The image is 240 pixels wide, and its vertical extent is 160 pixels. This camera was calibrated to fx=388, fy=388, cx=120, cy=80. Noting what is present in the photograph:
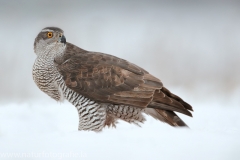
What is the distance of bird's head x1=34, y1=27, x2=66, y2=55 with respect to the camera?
2400 millimetres

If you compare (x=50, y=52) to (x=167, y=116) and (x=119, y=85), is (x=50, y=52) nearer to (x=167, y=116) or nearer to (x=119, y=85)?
(x=119, y=85)

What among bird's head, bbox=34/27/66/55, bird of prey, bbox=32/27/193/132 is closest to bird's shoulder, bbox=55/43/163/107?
bird of prey, bbox=32/27/193/132

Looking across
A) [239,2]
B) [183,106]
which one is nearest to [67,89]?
[183,106]

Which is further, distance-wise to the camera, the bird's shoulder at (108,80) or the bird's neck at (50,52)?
the bird's neck at (50,52)

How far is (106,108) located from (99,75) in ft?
0.66

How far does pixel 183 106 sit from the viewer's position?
85.7 inches

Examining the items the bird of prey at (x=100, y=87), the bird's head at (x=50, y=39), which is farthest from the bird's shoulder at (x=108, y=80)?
the bird's head at (x=50, y=39)

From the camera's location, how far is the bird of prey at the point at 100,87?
2211 millimetres

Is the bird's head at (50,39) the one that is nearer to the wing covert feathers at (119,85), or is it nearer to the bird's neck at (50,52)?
the bird's neck at (50,52)

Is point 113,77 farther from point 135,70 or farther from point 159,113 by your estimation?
point 159,113

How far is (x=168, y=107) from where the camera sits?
2176 mm

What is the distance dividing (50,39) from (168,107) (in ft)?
2.79

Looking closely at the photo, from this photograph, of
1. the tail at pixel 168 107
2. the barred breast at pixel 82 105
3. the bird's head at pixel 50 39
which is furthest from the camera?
the bird's head at pixel 50 39

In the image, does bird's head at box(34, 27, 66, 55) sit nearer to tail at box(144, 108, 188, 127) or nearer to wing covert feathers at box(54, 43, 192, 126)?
wing covert feathers at box(54, 43, 192, 126)
